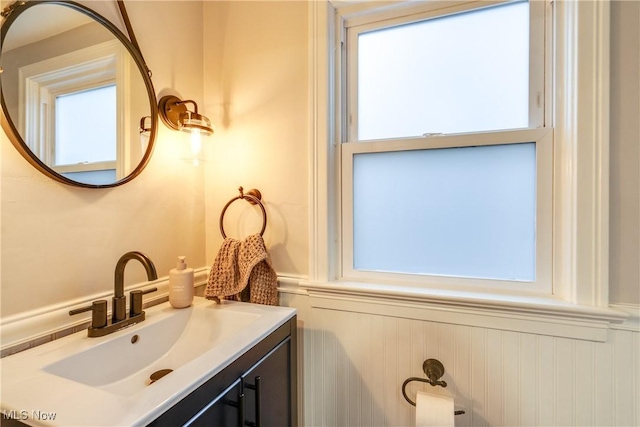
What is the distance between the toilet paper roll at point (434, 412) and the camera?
88 centimetres

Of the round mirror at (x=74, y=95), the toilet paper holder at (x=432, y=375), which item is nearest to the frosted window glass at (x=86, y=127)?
the round mirror at (x=74, y=95)

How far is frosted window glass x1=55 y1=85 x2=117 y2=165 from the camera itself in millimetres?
826

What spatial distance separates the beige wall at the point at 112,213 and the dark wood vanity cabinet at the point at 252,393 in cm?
54

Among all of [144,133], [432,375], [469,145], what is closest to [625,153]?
[469,145]

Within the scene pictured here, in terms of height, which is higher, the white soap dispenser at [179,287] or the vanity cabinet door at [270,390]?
the white soap dispenser at [179,287]

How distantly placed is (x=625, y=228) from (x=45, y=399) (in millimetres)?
1505

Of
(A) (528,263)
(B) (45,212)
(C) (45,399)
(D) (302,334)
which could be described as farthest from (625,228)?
(B) (45,212)

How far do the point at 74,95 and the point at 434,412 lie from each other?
148cm

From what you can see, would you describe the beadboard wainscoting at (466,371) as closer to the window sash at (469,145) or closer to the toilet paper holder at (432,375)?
the toilet paper holder at (432,375)

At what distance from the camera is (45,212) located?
2.59 ft

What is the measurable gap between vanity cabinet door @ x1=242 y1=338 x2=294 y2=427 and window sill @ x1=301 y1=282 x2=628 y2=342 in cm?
25

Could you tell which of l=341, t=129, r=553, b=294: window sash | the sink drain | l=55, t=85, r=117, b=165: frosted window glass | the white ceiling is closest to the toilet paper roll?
l=341, t=129, r=553, b=294: window sash

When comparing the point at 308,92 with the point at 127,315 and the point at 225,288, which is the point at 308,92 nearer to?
the point at 225,288

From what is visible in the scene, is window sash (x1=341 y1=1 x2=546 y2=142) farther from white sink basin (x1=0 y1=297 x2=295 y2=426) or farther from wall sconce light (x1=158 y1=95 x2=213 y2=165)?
white sink basin (x1=0 y1=297 x2=295 y2=426)
